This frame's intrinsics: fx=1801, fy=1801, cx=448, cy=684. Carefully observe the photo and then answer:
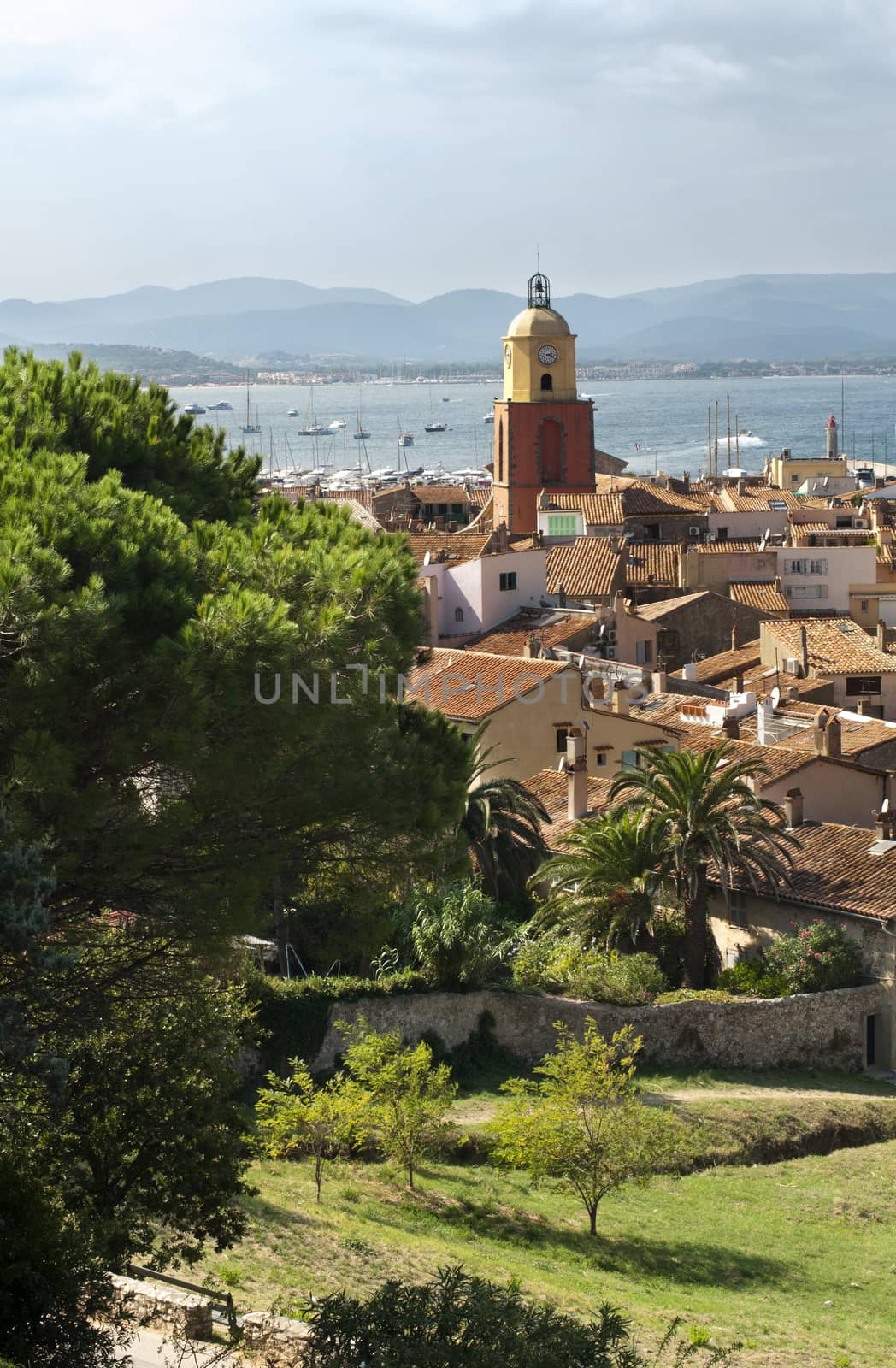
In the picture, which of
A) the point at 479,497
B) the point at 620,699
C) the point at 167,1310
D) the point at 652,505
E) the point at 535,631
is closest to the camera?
the point at 167,1310

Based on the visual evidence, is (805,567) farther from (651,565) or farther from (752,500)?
(752,500)

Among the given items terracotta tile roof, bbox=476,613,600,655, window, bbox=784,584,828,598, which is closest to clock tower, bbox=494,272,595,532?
window, bbox=784,584,828,598

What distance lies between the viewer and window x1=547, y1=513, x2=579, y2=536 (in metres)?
56.3

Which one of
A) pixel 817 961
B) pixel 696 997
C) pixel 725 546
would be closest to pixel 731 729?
pixel 817 961

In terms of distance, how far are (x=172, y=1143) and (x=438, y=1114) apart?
19.1ft

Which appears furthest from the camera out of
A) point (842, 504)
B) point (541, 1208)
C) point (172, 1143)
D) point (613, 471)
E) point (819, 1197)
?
point (613, 471)

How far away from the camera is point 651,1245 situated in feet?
54.1

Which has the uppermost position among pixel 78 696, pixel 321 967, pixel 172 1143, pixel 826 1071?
pixel 78 696

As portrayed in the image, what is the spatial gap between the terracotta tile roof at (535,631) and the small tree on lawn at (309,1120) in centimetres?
2077

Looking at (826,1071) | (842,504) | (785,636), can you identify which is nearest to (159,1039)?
(826,1071)

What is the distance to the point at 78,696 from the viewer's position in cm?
1048

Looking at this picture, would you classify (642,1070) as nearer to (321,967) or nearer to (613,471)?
(321,967)

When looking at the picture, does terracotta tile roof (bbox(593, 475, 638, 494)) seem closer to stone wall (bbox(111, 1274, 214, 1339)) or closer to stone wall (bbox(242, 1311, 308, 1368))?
stone wall (bbox(111, 1274, 214, 1339))

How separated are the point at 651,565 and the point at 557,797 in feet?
74.2
